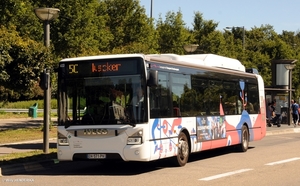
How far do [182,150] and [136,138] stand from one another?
2409mm

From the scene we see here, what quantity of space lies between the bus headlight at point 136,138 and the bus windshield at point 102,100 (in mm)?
236

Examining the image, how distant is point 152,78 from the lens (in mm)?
14117

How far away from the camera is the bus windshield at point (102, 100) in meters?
14.2

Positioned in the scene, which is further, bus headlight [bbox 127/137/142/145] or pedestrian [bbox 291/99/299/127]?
pedestrian [bbox 291/99/299/127]

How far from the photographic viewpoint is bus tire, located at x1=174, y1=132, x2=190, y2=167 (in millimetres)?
15909

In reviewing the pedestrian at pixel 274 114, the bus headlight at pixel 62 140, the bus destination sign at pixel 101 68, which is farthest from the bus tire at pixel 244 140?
the pedestrian at pixel 274 114

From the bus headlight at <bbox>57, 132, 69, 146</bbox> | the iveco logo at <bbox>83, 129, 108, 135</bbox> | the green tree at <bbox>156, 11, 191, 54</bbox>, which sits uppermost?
the green tree at <bbox>156, 11, 191, 54</bbox>

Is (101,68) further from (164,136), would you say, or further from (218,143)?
(218,143)

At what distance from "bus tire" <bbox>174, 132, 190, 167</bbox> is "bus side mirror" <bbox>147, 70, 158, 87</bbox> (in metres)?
2.40

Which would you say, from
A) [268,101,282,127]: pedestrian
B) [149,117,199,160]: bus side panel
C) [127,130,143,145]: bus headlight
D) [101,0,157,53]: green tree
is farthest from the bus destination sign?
[268,101,282,127]: pedestrian

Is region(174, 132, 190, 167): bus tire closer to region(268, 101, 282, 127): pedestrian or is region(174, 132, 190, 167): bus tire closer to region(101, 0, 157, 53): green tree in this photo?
region(101, 0, 157, 53): green tree

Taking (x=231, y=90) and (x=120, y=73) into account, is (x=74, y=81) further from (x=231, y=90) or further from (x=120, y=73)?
(x=231, y=90)

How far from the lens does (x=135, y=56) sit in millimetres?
14414

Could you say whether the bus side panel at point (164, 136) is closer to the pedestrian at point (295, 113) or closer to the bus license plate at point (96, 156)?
the bus license plate at point (96, 156)
